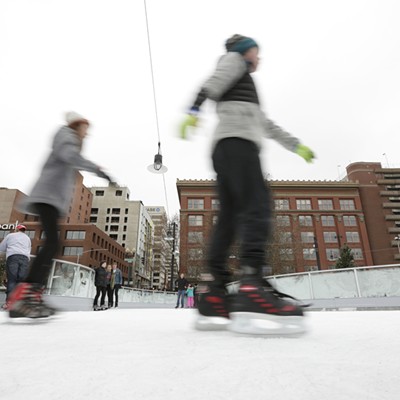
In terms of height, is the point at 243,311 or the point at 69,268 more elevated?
the point at 69,268

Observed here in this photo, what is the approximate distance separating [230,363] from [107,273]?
9.43 m

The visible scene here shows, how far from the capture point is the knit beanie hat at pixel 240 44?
6.19ft

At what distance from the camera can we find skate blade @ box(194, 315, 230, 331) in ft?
5.14

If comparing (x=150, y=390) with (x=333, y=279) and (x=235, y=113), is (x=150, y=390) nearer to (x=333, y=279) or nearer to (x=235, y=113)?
(x=235, y=113)

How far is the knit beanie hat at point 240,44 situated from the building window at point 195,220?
4452 centimetres

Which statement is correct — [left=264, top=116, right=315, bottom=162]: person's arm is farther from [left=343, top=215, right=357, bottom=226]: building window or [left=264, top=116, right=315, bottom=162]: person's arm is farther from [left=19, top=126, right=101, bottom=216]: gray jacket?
[left=343, top=215, right=357, bottom=226]: building window

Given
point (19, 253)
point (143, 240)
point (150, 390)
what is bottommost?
point (150, 390)


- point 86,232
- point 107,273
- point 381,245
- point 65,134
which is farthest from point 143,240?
point 65,134

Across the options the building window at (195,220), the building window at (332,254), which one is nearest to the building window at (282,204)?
the building window at (332,254)

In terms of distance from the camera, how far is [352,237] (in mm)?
49000

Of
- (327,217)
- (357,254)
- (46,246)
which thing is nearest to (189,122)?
(46,246)

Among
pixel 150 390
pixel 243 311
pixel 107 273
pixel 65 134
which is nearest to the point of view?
pixel 150 390

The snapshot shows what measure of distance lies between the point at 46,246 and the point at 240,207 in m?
1.59

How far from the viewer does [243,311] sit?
134 centimetres
